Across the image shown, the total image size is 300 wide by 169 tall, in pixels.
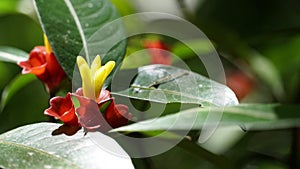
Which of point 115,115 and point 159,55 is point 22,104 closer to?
point 159,55

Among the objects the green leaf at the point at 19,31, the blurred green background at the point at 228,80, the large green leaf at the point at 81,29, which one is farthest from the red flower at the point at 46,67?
the green leaf at the point at 19,31

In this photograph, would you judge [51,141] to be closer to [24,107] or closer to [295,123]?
[295,123]

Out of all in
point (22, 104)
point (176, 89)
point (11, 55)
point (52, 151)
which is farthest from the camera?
point (22, 104)

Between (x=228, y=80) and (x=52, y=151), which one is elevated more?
(x=228, y=80)

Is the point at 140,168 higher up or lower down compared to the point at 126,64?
lower down

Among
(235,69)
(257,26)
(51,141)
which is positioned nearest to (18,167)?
(51,141)

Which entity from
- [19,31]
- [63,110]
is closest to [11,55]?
[63,110]

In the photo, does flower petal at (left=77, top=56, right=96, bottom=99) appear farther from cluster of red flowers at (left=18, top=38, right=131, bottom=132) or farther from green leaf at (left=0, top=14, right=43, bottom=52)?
green leaf at (left=0, top=14, right=43, bottom=52)
